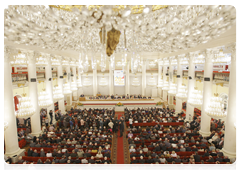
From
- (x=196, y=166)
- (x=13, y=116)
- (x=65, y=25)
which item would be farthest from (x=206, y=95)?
(x=13, y=116)

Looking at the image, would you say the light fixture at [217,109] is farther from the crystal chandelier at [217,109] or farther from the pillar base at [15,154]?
the pillar base at [15,154]

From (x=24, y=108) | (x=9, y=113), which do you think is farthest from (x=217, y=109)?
(x=9, y=113)

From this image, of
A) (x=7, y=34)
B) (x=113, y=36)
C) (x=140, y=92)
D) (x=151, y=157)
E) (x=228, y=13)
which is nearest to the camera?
(x=228, y=13)

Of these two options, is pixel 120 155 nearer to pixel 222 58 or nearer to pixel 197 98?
pixel 197 98

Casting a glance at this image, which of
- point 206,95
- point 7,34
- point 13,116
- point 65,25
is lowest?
point 13,116

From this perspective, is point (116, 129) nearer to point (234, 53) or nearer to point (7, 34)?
point (234, 53)

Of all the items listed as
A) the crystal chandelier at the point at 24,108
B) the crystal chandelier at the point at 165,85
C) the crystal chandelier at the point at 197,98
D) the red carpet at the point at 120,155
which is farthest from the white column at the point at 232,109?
the crystal chandelier at the point at 24,108

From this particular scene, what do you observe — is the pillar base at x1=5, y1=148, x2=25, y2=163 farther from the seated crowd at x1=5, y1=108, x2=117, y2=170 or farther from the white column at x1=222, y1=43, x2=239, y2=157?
the white column at x1=222, y1=43, x2=239, y2=157

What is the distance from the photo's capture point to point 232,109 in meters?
7.25

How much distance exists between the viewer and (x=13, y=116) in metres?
7.70

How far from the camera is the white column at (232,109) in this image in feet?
23.1

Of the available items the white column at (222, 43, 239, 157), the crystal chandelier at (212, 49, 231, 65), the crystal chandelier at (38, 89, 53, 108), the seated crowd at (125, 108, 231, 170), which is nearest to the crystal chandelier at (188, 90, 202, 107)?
the seated crowd at (125, 108, 231, 170)

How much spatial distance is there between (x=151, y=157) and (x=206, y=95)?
21.0 ft

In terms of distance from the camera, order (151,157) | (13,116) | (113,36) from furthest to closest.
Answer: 1. (13,116)
2. (151,157)
3. (113,36)
